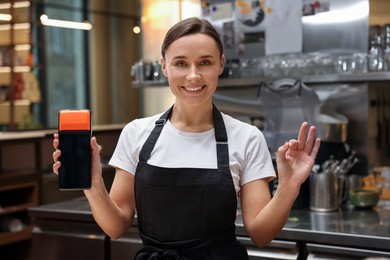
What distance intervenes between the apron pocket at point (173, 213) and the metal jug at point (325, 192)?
1.30 m

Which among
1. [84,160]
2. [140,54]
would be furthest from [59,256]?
[140,54]

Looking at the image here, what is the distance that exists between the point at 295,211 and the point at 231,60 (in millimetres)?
1377

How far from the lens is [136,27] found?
33.6 ft

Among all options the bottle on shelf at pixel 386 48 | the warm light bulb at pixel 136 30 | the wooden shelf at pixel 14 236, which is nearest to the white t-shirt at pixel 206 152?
the bottle on shelf at pixel 386 48

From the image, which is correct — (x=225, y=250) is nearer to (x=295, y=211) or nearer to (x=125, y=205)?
(x=125, y=205)

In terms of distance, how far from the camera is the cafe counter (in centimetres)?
235

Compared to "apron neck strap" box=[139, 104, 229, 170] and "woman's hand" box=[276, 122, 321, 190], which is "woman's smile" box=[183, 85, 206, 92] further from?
"woman's hand" box=[276, 122, 321, 190]

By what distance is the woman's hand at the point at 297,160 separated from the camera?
5.56 feet

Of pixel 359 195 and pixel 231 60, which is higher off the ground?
pixel 231 60

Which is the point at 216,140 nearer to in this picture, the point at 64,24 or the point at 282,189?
the point at 282,189

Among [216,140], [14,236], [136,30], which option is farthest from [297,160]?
[136,30]

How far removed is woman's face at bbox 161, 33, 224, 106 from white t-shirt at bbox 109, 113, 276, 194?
5.1 inches

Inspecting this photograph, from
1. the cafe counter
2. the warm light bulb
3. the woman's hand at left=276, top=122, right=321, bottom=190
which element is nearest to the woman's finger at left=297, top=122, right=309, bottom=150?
the woman's hand at left=276, top=122, right=321, bottom=190

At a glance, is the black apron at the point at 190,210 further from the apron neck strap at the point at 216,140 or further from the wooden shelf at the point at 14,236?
the wooden shelf at the point at 14,236
